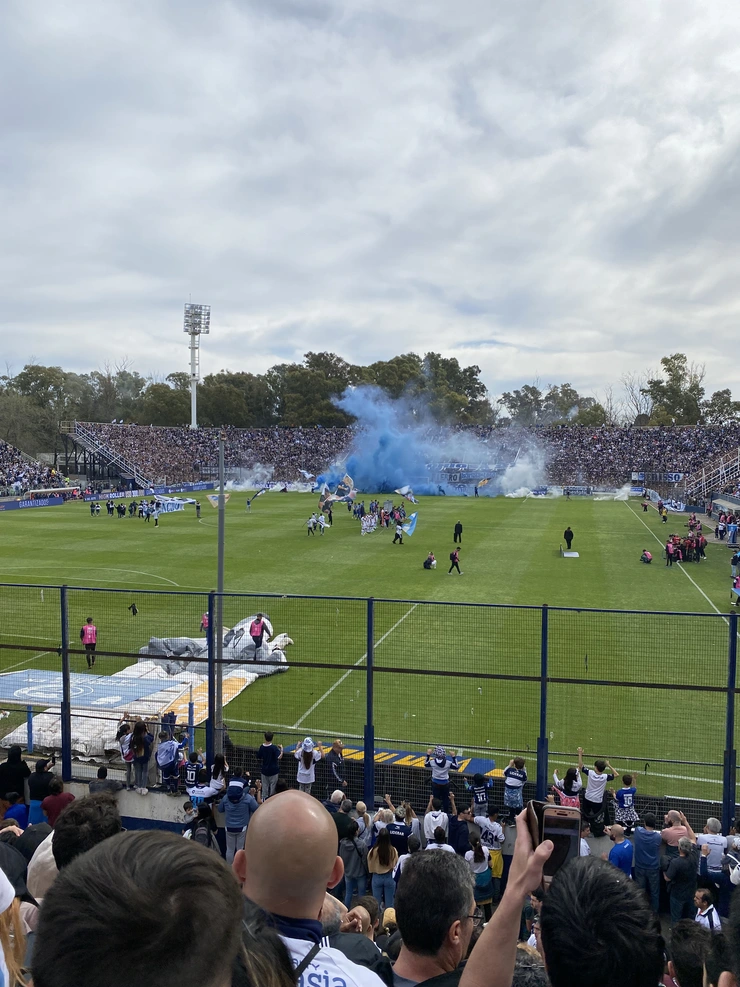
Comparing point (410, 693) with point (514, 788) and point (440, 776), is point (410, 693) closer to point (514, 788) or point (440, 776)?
point (440, 776)

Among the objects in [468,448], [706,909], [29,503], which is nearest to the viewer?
[706,909]

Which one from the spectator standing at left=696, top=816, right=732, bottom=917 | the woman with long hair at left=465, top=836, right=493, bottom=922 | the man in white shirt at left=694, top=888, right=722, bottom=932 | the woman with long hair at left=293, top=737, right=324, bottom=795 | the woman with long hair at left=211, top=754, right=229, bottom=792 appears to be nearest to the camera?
the man in white shirt at left=694, top=888, right=722, bottom=932

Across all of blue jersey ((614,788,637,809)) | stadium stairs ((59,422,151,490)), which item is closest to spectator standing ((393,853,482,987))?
blue jersey ((614,788,637,809))

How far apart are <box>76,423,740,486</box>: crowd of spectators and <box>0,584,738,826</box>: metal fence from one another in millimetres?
46582

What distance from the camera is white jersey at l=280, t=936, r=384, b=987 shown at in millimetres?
2072

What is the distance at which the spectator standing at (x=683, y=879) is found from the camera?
732 centimetres

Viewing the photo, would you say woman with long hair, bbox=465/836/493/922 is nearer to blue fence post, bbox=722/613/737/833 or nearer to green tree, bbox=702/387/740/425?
blue fence post, bbox=722/613/737/833

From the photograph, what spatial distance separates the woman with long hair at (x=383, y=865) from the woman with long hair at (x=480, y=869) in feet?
2.61

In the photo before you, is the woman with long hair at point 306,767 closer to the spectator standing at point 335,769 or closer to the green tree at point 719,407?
the spectator standing at point 335,769

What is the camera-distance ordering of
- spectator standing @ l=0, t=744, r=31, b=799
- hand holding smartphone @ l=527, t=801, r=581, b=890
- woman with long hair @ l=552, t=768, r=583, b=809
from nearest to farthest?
1. hand holding smartphone @ l=527, t=801, r=581, b=890
2. spectator standing @ l=0, t=744, r=31, b=799
3. woman with long hair @ l=552, t=768, r=583, b=809

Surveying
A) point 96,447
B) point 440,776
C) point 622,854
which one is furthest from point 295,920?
point 96,447

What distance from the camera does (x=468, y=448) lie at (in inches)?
2778

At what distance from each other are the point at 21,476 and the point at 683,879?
59.8 m

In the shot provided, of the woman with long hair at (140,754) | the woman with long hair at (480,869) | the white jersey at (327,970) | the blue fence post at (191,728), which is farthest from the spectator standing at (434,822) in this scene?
the white jersey at (327,970)
